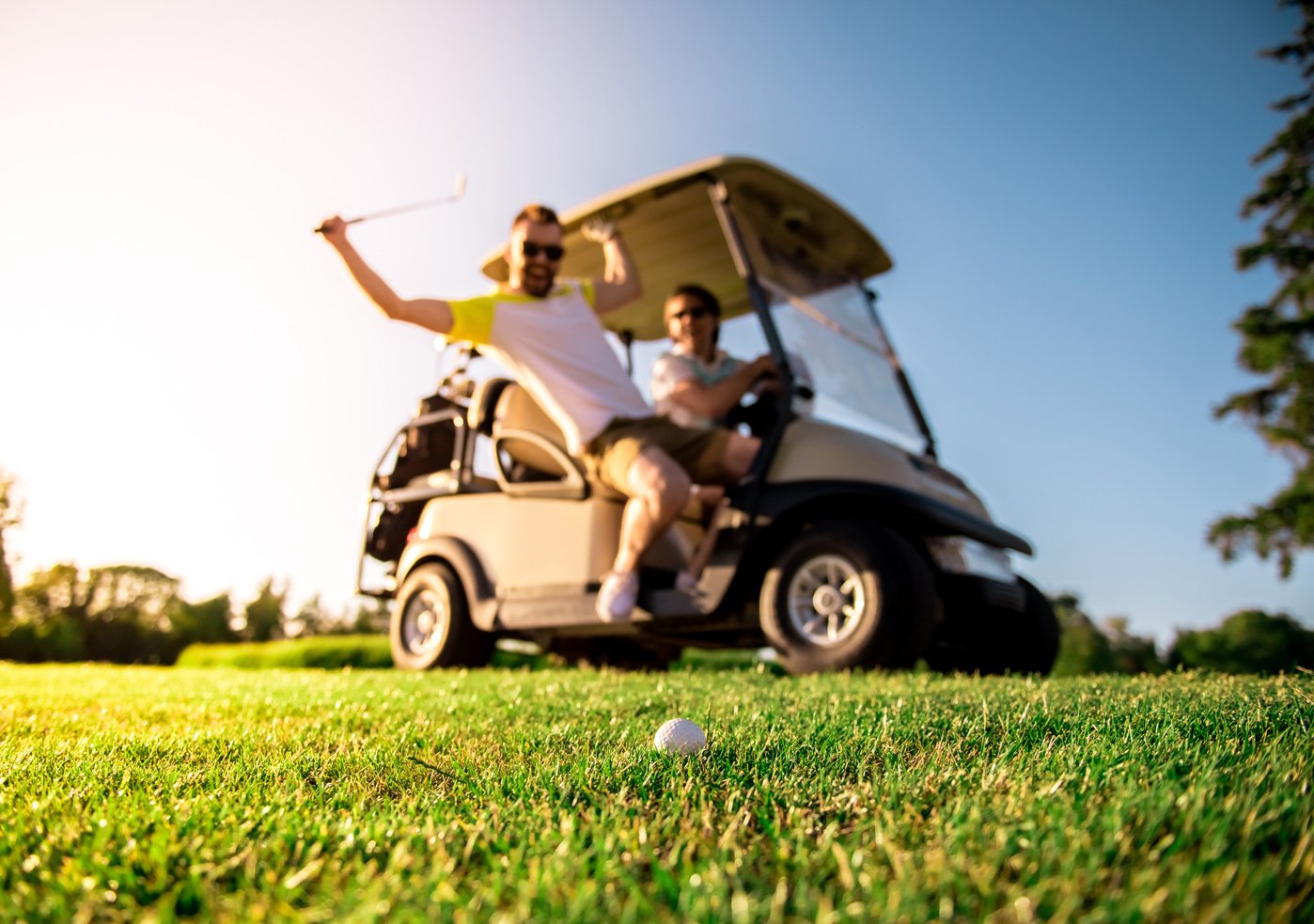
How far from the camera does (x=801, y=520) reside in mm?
4297

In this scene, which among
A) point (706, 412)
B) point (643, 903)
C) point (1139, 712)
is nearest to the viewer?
point (643, 903)

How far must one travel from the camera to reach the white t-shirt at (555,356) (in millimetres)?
4578

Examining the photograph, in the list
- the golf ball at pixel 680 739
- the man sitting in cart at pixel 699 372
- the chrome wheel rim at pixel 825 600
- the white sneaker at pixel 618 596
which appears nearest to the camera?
the golf ball at pixel 680 739

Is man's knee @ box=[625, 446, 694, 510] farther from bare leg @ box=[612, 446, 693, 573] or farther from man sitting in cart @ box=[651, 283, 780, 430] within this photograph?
man sitting in cart @ box=[651, 283, 780, 430]

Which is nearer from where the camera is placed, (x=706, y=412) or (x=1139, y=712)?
(x=1139, y=712)

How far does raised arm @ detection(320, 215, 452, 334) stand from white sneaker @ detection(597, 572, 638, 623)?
136 cm

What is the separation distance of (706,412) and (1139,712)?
281cm

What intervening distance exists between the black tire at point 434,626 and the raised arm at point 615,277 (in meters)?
1.82

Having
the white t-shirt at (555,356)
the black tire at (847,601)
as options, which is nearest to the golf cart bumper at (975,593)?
the black tire at (847,601)

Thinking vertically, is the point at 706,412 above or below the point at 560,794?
above

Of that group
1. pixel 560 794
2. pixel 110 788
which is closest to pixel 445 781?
pixel 560 794

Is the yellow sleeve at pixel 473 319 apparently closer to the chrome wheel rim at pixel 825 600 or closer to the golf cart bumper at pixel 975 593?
the chrome wheel rim at pixel 825 600

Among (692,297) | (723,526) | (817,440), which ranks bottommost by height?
(723,526)

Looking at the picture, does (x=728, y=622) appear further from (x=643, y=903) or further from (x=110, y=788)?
(x=643, y=903)
